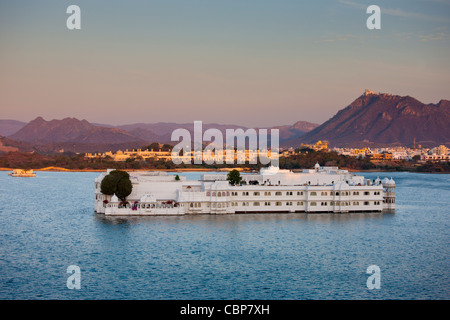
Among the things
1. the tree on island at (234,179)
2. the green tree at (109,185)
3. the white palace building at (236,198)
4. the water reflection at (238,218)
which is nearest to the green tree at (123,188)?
the green tree at (109,185)

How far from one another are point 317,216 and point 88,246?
20.1 metres

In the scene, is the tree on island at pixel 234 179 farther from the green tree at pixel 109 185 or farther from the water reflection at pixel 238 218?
the green tree at pixel 109 185

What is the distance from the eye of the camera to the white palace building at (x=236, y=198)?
45.9 m

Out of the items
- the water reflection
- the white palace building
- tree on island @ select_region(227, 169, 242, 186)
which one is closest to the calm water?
the water reflection

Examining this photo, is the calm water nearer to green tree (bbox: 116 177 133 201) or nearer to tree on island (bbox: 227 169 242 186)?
green tree (bbox: 116 177 133 201)

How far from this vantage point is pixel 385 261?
3172 centimetres

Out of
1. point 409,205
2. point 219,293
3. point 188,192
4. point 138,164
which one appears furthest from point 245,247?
point 138,164

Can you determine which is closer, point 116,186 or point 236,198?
point 116,186

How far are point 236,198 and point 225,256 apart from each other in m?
15.2

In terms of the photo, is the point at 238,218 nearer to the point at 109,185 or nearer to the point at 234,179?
the point at 234,179

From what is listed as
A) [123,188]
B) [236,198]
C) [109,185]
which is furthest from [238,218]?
[109,185]

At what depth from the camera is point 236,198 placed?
154 ft

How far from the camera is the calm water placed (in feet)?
84.1

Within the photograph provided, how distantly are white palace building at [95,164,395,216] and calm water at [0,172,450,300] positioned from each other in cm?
143
